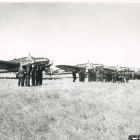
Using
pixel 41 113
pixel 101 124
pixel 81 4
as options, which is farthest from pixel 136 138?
pixel 81 4

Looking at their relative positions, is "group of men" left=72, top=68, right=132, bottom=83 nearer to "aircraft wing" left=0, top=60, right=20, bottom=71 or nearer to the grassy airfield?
"aircraft wing" left=0, top=60, right=20, bottom=71

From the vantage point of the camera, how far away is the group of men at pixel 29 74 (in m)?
16.4

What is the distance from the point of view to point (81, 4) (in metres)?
10.3

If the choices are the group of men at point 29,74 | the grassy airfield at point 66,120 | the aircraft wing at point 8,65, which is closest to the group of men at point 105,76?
the aircraft wing at point 8,65

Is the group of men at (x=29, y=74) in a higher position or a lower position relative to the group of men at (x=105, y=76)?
higher

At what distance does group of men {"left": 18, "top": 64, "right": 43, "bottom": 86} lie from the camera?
16.4m

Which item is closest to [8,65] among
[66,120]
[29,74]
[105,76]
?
[105,76]

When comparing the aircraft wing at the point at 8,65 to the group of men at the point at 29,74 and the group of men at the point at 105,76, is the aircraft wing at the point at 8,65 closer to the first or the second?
the group of men at the point at 105,76

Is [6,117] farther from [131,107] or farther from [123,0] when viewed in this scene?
[123,0]

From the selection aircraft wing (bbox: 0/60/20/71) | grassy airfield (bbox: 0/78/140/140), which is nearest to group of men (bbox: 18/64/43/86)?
grassy airfield (bbox: 0/78/140/140)

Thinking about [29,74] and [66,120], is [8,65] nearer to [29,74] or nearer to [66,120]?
[29,74]

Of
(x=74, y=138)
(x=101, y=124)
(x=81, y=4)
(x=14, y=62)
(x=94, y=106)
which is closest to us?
(x=74, y=138)

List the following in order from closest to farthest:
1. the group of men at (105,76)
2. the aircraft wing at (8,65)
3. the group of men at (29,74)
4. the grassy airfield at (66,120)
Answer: the grassy airfield at (66,120)
the group of men at (29,74)
the group of men at (105,76)
the aircraft wing at (8,65)

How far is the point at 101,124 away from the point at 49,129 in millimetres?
1425
